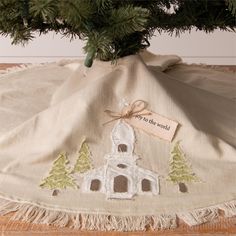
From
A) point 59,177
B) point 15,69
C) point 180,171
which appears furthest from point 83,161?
point 15,69

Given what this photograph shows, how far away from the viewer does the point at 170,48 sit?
2166 mm

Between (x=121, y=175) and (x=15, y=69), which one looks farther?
(x=15, y=69)

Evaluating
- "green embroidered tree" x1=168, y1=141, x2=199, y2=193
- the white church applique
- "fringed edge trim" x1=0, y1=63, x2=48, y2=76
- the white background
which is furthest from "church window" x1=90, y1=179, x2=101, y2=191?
the white background

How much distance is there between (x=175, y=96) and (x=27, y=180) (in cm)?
30

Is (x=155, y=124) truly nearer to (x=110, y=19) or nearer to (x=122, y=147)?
(x=122, y=147)

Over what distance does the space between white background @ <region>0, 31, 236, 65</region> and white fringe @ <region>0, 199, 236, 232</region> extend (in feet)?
4.52

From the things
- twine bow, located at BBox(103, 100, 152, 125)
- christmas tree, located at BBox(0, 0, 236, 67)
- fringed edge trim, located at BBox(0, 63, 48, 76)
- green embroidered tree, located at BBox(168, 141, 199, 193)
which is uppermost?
fringed edge trim, located at BBox(0, 63, 48, 76)

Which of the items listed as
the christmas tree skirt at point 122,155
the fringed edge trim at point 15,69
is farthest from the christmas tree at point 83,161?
the fringed edge trim at point 15,69

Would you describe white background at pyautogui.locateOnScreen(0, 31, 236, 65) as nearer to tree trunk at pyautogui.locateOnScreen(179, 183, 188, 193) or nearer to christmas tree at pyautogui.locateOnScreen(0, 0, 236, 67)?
christmas tree at pyautogui.locateOnScreen(0, 0, 236, 67)

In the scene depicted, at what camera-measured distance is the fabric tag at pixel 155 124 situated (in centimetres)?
94

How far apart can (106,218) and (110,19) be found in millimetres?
309

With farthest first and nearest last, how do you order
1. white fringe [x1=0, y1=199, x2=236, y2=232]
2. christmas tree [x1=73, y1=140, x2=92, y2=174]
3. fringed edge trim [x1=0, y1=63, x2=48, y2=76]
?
fringed edge trim [x1=0, y1=63, x2=48, y2=76] → christmas tree [x1=73, y1=140, x2=92, y2=174] → white fringe [x1=0, y1=199, x2=236, y2=232]

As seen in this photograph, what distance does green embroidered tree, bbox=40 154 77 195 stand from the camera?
87cm

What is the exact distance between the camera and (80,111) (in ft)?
3.12
